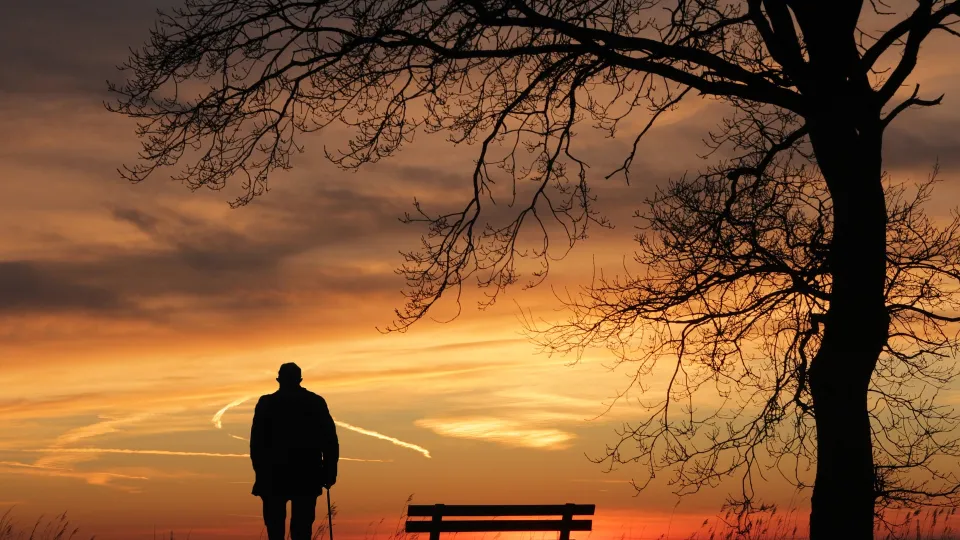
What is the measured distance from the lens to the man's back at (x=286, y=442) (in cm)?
1122

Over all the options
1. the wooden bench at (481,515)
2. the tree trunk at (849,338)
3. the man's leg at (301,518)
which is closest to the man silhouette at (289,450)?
the man's leg at (301,518)

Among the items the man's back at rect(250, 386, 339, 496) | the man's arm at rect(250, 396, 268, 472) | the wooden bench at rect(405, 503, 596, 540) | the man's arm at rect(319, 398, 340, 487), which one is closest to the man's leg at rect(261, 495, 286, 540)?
the man's back at rect(250, 386, 339, 496)

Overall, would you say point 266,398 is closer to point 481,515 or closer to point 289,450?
point 289,450

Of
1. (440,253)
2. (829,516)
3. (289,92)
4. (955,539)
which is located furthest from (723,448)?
(289,92)

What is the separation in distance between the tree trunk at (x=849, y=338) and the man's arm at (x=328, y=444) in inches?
206

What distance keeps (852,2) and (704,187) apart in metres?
2.78

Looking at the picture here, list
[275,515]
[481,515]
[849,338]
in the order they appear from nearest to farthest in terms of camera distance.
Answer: [849,338], [275,515], [481,515]

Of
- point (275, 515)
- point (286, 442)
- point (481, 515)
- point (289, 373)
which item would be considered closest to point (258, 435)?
point (286, 442)

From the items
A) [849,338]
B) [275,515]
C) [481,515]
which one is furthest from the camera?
[481,515]

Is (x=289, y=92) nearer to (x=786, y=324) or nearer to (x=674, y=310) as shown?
(x=674, y=310)

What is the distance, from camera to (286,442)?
1122 cm

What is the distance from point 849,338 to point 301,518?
20.2ft

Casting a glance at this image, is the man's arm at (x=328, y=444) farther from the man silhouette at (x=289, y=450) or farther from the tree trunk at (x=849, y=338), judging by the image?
the tree trunk at (x=849, y=338)

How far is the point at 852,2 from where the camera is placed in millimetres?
11648
